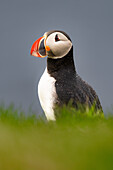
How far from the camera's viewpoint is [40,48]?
5.16 metres

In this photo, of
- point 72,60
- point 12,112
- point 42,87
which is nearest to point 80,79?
point 72,60

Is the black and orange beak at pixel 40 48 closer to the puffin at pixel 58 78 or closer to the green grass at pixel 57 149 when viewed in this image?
the puffin at pixel 58 78

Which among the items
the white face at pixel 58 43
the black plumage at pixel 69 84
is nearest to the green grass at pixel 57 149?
the black plumage at pixel 69 84

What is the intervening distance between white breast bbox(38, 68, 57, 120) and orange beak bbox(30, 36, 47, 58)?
14.0 inches

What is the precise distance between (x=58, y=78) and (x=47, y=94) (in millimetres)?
333

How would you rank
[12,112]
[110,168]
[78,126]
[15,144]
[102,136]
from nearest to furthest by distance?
[110,168]
[15,144]
[102,136]
[78,126]
[12,112]

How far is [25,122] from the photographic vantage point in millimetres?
3602

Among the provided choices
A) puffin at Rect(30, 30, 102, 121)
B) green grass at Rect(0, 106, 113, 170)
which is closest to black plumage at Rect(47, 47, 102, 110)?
puffin at Rect(30, 30, 102, 121)

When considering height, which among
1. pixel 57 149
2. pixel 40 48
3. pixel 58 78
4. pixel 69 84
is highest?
pixel 40 48

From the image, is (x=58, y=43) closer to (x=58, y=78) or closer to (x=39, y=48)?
(x=39, y=48)

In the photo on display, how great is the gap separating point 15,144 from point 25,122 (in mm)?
1253

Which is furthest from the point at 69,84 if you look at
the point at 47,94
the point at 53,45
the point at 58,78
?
the point at 53,45

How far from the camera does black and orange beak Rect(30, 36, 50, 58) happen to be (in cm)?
516

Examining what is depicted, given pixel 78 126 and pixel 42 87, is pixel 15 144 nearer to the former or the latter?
pixel 78 126
